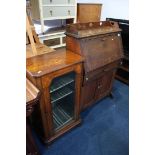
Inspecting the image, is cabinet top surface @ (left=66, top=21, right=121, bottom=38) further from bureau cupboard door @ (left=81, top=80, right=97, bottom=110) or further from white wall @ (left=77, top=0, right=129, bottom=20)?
white wall @ (left=77, top=0, right=129, bottom=20)

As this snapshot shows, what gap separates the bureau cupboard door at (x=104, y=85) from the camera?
1.94 metres

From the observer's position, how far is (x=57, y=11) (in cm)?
215

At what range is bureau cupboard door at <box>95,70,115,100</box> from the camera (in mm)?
1935

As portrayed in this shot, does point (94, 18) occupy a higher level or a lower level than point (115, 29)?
higher

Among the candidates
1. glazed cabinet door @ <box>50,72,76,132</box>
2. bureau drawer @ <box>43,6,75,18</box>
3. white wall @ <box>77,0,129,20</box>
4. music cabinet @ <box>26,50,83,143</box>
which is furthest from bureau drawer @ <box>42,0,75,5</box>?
glazed cabinet door @ <box>50,72,76,132</box>

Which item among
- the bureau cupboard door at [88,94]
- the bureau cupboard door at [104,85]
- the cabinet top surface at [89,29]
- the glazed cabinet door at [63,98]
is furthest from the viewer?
the bureau cupboard door at [104,85]

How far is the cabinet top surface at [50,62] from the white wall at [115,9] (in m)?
1.49

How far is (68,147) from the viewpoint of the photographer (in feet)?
5.26

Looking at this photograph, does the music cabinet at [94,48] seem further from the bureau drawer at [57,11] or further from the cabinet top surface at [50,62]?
the bureau drawer at [57,11]

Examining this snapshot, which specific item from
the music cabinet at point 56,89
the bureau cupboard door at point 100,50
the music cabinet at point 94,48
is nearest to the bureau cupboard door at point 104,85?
the music cabinet at point 94,48
